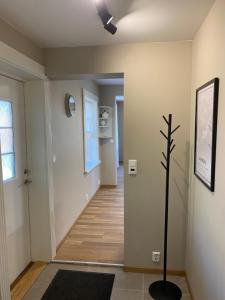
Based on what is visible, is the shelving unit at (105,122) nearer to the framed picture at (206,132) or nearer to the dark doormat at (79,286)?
the dark doormat at (79,286)

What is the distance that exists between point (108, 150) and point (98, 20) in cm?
436

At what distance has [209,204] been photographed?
170 centimetres

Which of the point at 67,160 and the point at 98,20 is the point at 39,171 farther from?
the point at 98,20

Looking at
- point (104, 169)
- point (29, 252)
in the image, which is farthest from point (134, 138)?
point (104, 169)

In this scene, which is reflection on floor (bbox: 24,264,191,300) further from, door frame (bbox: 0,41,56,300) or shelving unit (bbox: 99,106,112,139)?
shelving unit (bbox: 99,106,112,139)

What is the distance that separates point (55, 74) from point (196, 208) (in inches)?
76.6

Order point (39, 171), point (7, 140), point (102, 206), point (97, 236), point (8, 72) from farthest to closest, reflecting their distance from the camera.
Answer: point (102, 206) → point (97, 236) → point (39, 171) → point (7, 140) → point (8, 72)

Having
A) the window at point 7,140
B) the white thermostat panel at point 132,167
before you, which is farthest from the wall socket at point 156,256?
the window at point 7,140

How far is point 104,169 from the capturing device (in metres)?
6.17

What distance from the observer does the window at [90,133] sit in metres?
4.59

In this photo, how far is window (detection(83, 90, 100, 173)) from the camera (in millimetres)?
4590

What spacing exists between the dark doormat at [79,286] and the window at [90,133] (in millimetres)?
2173

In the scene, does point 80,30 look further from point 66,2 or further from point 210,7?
point 210,7

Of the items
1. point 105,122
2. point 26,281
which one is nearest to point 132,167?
point 26,281
